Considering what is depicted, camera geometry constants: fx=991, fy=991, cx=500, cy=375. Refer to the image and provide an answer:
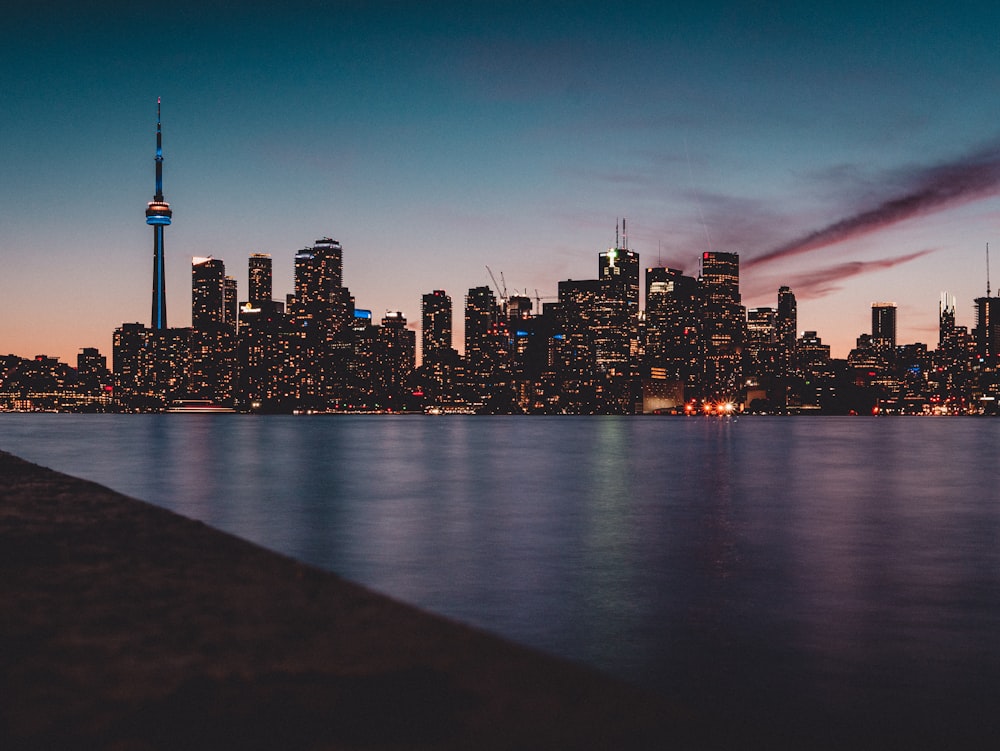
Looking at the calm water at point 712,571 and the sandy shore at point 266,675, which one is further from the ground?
the sandy shore at point 266,675

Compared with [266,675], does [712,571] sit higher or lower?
lower

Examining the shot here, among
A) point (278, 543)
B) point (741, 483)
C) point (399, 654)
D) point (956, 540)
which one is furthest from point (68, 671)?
point (741, 483)

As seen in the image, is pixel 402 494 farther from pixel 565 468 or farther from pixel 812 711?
pixel 812 711

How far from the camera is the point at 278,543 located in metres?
26.0

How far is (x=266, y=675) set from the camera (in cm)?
973

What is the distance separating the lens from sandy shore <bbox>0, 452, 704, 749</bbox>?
7.94m

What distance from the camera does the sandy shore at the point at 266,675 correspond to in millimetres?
7941

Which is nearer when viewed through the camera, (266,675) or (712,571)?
(266,675)

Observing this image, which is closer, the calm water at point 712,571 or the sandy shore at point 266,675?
the sandy shore at point 266,675

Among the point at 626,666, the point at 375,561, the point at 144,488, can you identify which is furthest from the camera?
the point at 144,488

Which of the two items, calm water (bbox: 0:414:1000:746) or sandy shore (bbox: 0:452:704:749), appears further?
calm water (bbox: 0:414:1000:746)

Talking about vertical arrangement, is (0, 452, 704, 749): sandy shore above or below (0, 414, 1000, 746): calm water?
above

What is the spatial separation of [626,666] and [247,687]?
4877mm

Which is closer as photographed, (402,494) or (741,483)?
(402,494)
